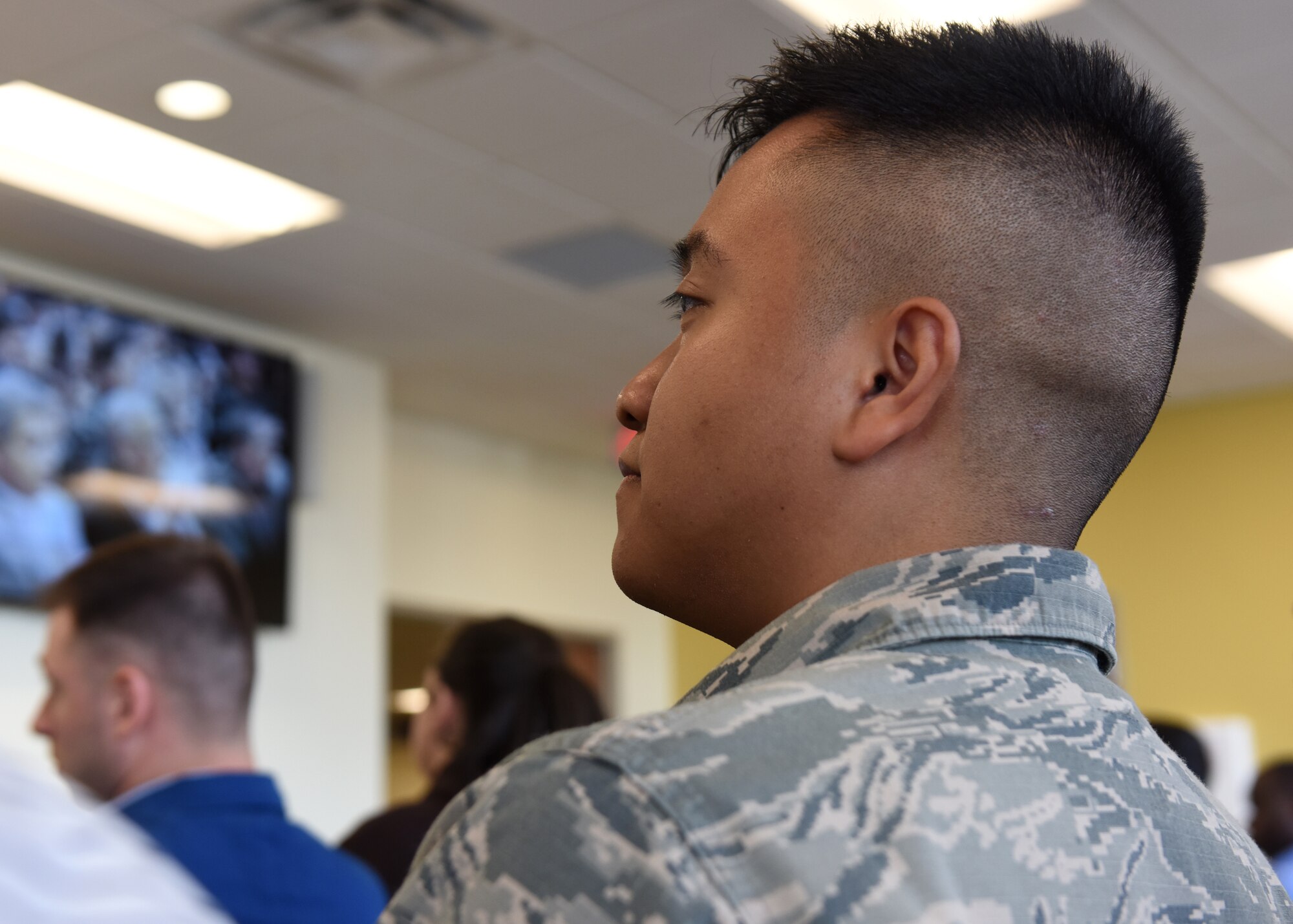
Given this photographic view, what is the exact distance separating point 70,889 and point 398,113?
344cm

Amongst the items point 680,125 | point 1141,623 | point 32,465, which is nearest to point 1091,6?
point 680,125

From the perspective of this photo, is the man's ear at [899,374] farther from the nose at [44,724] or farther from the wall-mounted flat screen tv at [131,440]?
the wall-mounted flat screen tv at [131,440]

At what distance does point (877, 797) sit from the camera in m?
0.55

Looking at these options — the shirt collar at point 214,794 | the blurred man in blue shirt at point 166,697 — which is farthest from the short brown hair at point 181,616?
the shirt collar at point 214,794

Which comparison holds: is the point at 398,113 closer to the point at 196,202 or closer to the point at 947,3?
the point at 196,202

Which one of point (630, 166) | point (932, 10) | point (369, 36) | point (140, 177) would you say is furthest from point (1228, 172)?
point (140, 177)

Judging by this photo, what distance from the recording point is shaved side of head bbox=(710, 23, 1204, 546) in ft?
2.53

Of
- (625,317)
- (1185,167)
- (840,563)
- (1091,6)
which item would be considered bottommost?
(840,563)

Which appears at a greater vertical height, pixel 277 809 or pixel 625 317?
pixel 625 317

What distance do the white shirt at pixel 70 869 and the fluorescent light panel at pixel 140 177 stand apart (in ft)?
11.5

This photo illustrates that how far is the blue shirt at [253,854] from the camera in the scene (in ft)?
6.13

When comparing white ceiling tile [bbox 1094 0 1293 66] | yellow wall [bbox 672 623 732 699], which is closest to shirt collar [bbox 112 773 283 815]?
white ceiling tile [bbox 1094 0 1293 66]

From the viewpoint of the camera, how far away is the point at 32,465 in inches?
169

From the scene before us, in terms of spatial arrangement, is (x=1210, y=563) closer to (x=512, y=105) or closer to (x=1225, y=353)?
(x=1225, y=353)
